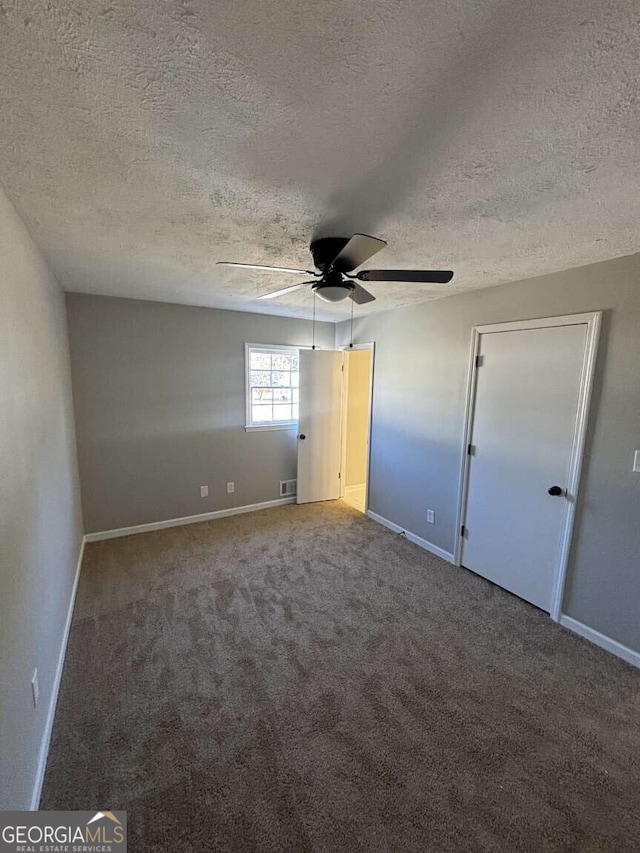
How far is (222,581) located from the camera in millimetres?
2893

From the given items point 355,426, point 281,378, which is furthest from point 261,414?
point 355,426

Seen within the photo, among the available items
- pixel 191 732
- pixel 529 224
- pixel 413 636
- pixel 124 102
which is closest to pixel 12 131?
pixel 124 102

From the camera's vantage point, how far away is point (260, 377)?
441 centimetres

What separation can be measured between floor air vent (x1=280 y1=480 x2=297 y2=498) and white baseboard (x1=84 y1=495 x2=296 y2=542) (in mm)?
57

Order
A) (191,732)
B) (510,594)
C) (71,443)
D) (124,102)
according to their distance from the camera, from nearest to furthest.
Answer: (124,102), (191,732), (510,594), (71,443)

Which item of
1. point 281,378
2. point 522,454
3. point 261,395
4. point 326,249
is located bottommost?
point 522,454

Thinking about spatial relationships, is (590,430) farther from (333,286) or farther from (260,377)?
(260,377)

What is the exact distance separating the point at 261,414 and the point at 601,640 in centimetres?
370

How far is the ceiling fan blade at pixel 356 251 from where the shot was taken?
149 cm

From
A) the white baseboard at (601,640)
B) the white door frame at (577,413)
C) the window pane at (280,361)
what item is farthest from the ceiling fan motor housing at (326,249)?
the white baseboard at (601,640)

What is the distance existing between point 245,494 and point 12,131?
12.3 feet

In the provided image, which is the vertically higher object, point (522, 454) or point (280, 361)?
point (280, 361)

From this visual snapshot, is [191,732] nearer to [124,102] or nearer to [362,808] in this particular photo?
[362,808]

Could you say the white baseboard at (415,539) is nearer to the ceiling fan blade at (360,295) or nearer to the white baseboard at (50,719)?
the ceiling fan blade at (360,295)
